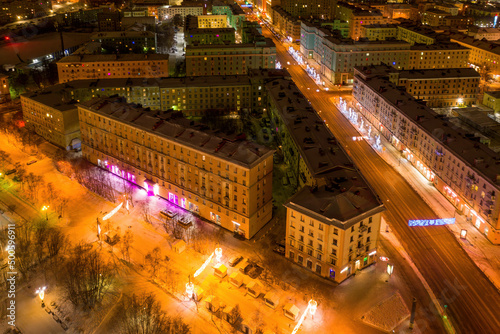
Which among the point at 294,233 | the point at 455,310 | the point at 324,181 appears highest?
the point at 324,181

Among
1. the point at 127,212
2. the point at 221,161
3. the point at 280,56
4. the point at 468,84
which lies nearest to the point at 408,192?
the point at 221,161

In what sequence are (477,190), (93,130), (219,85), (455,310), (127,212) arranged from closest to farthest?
1. (455,310)
2. (477,190)
3. (127,212)
4. (93,130)
5. (219,85)

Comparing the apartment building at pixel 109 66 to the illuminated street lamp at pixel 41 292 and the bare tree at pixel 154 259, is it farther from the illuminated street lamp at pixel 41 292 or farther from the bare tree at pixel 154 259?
the illuminated street lamp at pixel 41 292

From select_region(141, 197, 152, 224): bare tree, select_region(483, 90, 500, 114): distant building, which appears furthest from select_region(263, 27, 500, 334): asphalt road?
select_region(483, 90, 500, 114): distant building

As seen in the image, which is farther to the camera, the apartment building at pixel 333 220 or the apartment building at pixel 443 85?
the apartment building at pixel 443 85

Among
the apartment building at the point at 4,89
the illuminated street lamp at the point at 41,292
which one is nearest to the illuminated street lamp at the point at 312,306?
the illuminated street lamp at the point at 41,292

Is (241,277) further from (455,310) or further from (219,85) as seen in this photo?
(219,85)

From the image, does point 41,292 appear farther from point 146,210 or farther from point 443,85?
point 443,85
